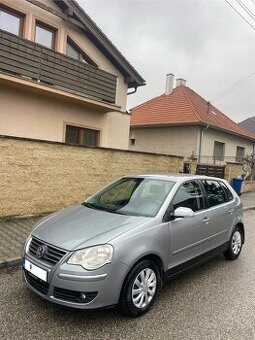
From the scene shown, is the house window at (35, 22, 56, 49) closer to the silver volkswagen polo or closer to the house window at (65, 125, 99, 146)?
the house window at (65, 125, 99, 146)

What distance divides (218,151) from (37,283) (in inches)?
677

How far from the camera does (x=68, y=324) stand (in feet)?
10.9

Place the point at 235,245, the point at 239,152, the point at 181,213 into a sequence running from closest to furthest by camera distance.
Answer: the point at 181,213 < the point at 235,245 < the point at 239,152

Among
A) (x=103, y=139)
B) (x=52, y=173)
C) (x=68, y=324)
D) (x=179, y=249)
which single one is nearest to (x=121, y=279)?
(x=68, y=324)

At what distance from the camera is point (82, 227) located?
147 inches

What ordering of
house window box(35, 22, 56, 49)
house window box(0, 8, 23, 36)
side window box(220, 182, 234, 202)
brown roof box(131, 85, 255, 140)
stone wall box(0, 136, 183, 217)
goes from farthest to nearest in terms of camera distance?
brown roof box(131, 85, 255, 140), house window box(35, 22, 56, 49), house window box(0, 8, 23, 36), stone wall box(0, 136, 183, 217), side window box(220, 182, 234, 202)

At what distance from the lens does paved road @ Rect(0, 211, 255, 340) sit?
321 cm

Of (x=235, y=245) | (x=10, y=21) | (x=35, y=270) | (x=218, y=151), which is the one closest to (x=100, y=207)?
(x=35, y=270)

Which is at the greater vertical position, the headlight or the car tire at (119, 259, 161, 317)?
the headlight

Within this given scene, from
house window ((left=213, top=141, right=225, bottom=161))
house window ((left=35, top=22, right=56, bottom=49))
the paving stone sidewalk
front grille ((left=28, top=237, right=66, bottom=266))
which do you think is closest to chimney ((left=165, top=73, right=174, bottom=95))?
house window ((left=213, top=141, right=225, bottom=161))

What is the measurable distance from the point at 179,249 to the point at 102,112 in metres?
8.66

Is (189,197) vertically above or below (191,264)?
above

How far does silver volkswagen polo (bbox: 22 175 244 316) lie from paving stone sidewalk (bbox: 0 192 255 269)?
1.13 metres

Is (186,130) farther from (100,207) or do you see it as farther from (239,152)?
(100,207)
